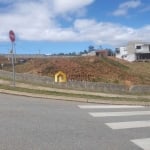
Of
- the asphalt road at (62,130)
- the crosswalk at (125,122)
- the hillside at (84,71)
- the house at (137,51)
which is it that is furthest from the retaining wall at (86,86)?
the house at (137,51)

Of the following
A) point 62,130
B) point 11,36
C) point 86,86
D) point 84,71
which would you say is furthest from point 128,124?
point 84,71

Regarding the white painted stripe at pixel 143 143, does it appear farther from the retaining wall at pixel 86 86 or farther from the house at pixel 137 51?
the house at pixel 137 51

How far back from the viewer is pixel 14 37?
18750 millimetres

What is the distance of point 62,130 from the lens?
877 centimetres

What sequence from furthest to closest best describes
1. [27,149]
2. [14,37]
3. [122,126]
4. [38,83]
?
[38,83] < [14,37] < [122,126] < [27,149]

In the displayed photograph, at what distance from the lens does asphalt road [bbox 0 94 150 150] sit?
7542 mm

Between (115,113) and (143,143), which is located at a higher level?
(115,113)

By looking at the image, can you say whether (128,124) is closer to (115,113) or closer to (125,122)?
(125,122)

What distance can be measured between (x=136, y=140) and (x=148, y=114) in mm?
3968

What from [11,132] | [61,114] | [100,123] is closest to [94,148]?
[11,132]

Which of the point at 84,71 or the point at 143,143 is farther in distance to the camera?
the point at 84,71

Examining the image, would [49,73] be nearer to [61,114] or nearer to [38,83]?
[38,83]

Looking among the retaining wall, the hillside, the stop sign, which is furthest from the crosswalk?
the hillside

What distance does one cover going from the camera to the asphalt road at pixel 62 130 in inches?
297
